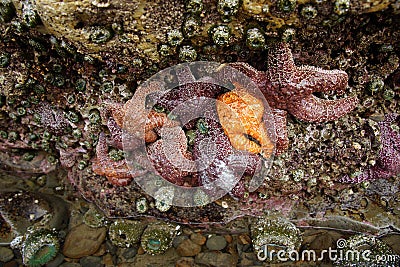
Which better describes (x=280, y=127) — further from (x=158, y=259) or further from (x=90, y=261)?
(x=90, y=261)

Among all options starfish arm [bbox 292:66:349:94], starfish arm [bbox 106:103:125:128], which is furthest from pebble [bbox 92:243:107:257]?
starfish arm [bbox 292:66:349:94]

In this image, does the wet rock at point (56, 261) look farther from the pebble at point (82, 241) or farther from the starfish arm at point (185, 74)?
the starfish arm at point (185, 74)

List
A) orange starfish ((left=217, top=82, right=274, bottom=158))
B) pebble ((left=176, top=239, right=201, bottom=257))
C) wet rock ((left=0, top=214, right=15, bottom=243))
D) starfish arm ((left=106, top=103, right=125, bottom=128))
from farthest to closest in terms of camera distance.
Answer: wet rock ((left=0, top=214, right=15, bottom=243)), pebble ((left=176, top=239, right=201, bottom=257)), starfish arm ((left=106, top=103, right=125, bottom=128)), orange starfish ((left=217, top=82, right=274, bottom=158))

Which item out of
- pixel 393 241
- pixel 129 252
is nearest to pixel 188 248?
pixel 129 252

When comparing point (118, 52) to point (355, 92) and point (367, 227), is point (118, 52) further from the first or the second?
point (367, 227)

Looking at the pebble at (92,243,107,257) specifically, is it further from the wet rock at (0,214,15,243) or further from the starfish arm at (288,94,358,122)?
the starfish arm at (288,94,358,122)

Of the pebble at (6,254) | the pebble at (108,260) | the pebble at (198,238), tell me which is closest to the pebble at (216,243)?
the pebble at (198,238)

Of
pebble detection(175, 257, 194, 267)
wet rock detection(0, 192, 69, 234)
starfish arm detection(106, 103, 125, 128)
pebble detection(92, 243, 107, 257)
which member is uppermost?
starfish arm detection(106, 103, 125, 128)
